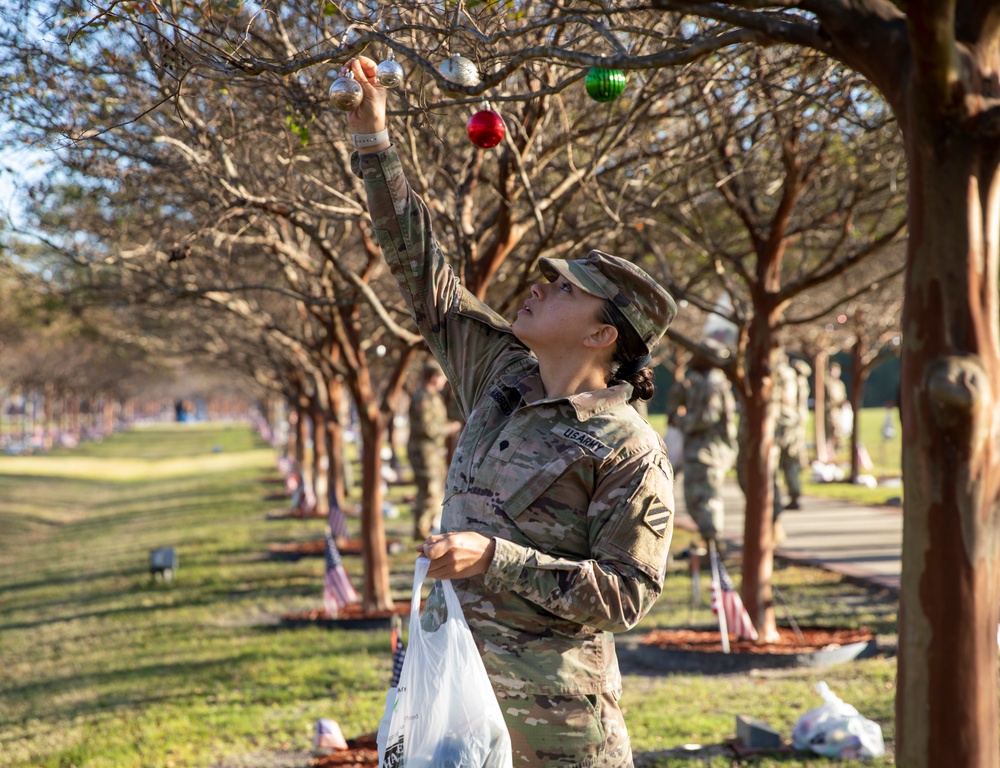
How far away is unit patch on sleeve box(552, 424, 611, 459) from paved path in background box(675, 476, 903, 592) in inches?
342

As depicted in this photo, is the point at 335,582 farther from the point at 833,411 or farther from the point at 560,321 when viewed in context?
the point at 833,411

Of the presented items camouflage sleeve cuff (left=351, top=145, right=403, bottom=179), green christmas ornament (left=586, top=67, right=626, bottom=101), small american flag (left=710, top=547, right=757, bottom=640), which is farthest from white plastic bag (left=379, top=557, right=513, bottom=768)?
small american flag (left=710, top=547, right=757, bottom=640)

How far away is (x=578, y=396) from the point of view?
2.67 meters

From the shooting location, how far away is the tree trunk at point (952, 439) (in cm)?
229

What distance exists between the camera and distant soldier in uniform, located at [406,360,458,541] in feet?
48.7

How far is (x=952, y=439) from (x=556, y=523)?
933 millimetres

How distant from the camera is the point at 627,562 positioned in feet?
8.07

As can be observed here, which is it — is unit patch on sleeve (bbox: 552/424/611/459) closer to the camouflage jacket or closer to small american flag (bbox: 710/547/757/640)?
the camouflage jacket

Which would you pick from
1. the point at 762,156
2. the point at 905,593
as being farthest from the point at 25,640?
the point at 905,593

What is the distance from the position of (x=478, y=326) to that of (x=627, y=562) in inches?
36.8

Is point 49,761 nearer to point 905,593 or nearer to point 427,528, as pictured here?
point 905,593

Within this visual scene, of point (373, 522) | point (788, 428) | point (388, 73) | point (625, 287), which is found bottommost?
point (373, 522)

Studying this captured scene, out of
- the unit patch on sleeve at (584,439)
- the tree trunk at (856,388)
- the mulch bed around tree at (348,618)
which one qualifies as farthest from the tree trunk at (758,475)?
the tree trunk at (856,388)

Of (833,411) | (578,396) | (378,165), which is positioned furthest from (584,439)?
(833,411)
